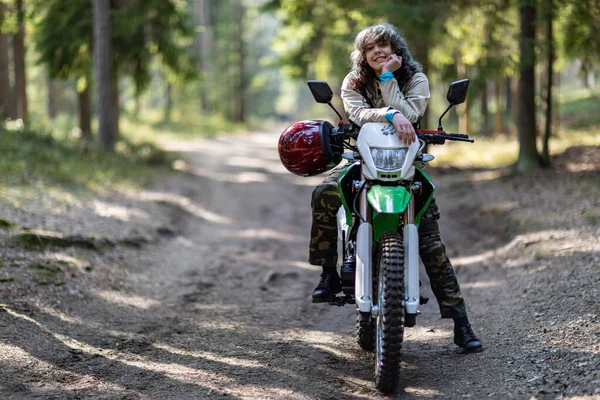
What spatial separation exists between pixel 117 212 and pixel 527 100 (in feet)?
29.0

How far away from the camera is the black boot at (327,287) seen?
4.54 meters

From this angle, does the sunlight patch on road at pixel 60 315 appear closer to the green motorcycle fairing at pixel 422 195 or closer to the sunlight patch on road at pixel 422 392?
the sunlight patch on road at pixel 422 392

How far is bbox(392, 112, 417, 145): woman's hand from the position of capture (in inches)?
153

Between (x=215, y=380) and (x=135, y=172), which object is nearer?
(x=215, y=380)

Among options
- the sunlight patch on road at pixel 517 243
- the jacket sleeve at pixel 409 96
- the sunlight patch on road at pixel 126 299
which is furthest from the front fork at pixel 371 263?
the sunlight patch on road at pixel 517 243

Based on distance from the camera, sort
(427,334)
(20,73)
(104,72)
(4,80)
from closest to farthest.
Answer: (427,334)
(104,72)
(4,80)
(20,73)

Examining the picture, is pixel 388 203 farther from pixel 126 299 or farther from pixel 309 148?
pixel 126 299

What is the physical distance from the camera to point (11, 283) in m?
5.71

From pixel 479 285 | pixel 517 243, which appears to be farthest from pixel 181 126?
pixel 479 285

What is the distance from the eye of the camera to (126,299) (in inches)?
248

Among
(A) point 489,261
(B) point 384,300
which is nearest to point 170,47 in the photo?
(A) point 489,261

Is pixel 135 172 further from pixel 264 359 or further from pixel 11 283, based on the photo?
pixel 264 359

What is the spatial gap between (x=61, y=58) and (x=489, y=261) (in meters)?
12.7

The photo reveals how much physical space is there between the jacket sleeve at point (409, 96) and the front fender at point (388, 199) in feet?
1.99
